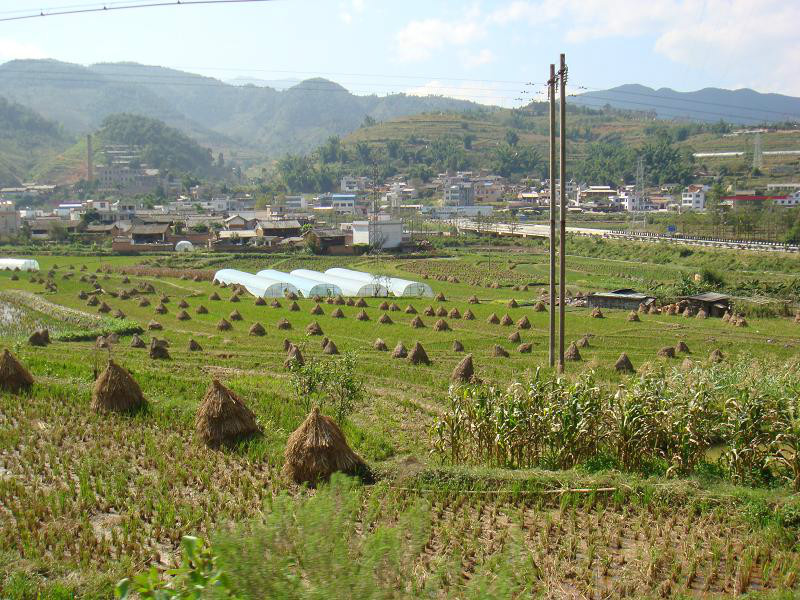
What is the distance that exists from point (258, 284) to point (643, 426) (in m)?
37.4

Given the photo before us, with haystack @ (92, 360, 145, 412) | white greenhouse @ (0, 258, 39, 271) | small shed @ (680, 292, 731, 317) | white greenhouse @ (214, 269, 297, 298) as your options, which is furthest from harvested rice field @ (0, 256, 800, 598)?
white greenhouse @ (0, 258, 39, 271)

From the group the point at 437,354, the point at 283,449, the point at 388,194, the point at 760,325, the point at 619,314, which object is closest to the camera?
the point at 283,449

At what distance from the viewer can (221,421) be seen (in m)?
13.8

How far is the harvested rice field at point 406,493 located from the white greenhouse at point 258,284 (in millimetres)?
23505

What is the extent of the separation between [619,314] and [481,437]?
92.8ft

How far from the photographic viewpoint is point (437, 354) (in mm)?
27453

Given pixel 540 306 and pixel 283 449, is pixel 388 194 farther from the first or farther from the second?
pixel 283 449

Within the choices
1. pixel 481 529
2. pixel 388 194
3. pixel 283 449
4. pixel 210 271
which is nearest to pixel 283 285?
pixel 210 271

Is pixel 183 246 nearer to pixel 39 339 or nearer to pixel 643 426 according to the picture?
pixel 39 339

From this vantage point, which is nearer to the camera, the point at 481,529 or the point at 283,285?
the point at 481,529

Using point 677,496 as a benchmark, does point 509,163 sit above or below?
above

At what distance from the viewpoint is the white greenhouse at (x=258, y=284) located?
151ft

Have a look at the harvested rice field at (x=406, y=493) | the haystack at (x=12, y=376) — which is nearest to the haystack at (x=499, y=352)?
the harvested rice field at (x=406, y=493)

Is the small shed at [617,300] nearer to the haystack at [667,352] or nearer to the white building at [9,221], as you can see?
the haystack at [667,352]
